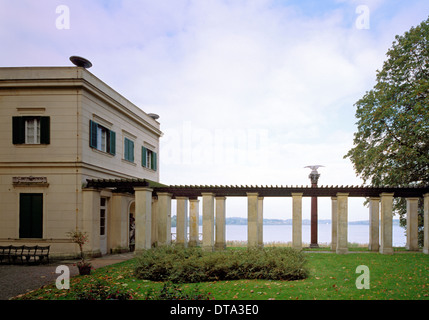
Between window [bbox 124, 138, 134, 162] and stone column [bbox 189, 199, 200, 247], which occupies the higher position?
window [bbox 124, 138, 134, 162]

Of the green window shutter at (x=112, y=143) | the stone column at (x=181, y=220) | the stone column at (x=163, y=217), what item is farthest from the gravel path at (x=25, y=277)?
the stone column at (x=181, y=220)

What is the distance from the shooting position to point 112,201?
2239 cm

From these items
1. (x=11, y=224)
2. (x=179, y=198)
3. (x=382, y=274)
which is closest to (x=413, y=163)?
(x=382, y=274)

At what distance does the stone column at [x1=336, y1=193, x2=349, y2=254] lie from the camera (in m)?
20.6

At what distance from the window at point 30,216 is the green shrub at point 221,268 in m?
8.30

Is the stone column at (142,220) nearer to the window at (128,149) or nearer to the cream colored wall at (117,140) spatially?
the cream colored wall at (117,140)

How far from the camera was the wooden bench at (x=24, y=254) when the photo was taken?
16.7m

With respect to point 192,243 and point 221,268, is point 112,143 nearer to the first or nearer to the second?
point 192,243

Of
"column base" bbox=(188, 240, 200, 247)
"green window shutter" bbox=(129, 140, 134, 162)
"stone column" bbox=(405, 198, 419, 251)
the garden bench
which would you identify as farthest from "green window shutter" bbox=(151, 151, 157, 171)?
"stone column" bbox=(405, 198, 419, 251)

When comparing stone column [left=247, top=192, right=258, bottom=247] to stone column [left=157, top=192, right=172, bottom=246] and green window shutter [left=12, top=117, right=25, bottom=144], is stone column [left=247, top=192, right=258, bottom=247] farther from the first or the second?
green window shutter [left=12, top=117, right=25, bottom=144]

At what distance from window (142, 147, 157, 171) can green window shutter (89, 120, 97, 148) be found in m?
8.08

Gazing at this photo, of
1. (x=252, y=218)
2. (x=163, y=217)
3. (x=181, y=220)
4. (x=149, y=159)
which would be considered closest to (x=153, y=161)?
(x=149, y=159)

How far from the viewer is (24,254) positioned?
17094mm
